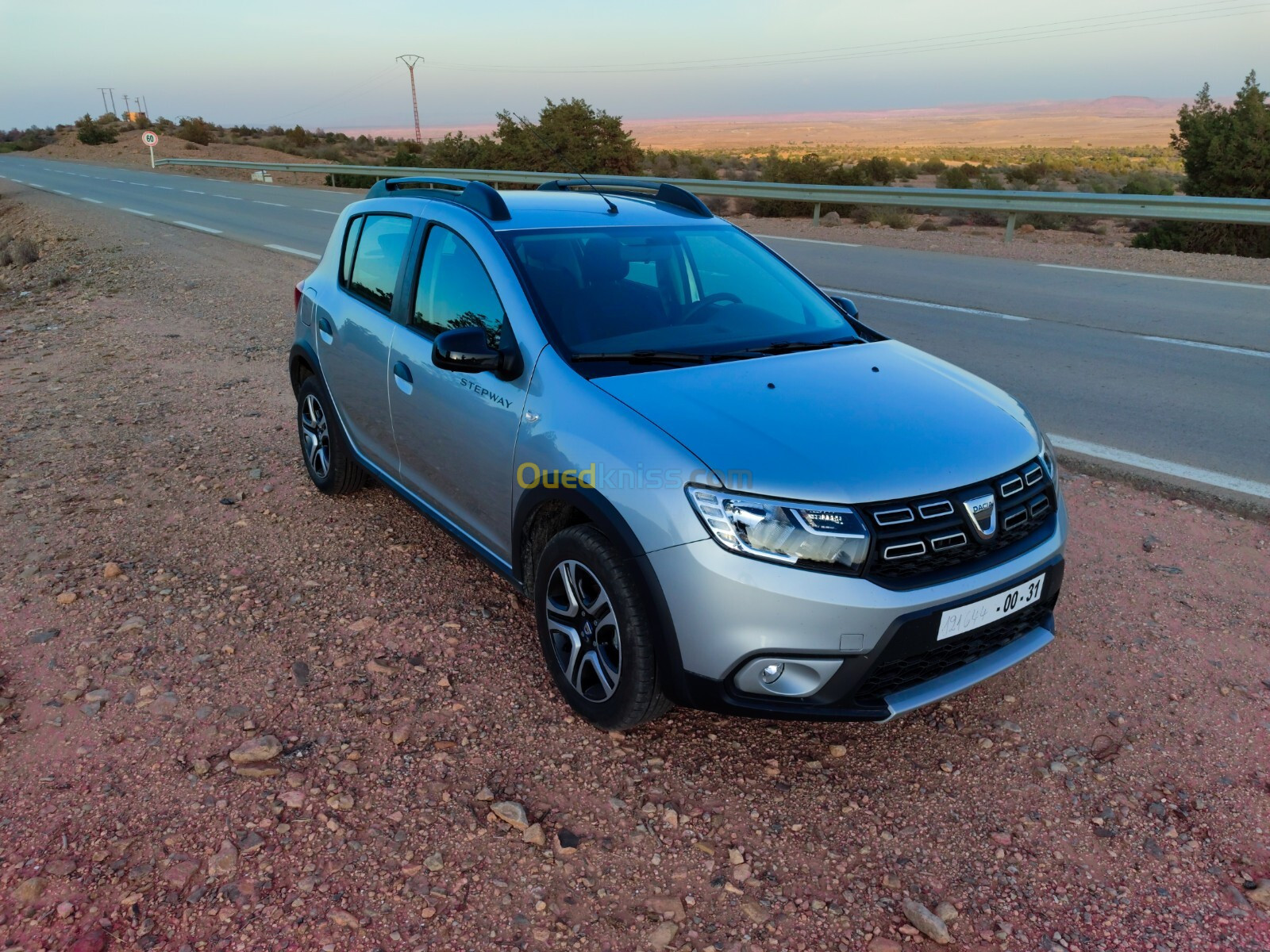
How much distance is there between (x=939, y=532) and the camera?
8.91 ft

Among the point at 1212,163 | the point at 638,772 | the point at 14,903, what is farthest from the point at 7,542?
the point at 1212,163

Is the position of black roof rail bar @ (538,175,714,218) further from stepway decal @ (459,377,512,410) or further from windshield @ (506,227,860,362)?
stepway decal @ (459,377,512,410)

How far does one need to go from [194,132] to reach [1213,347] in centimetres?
6679

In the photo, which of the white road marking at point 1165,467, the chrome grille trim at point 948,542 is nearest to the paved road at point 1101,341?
the white road marking at point 1165,467

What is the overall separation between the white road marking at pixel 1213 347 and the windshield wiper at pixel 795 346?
582 cm

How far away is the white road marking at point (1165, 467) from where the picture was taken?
16.5 ft

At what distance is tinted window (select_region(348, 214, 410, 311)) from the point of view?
425cm

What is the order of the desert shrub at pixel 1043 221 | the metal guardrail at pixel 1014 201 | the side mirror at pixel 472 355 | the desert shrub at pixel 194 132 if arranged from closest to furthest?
the side mirror at pixel 472 355 < the metal guardrail at pixel 1014 201 < the desert shrub at pixel 1043 221 < the desert shrub at pixel 194 132

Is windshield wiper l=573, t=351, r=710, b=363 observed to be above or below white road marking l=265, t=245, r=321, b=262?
above

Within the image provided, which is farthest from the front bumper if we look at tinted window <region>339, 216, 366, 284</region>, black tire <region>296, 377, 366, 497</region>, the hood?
tinted window <region>339, 216, 366, 284</region>

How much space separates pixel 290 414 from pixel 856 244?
11109mm

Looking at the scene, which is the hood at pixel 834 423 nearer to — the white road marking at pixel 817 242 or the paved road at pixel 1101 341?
the paved road at pixel 1101 341

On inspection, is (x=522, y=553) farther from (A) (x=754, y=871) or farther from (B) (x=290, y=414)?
(B) (x=290, y=414)

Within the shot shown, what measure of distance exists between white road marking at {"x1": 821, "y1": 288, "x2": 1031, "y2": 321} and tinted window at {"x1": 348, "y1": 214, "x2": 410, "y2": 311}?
19.9 ft
